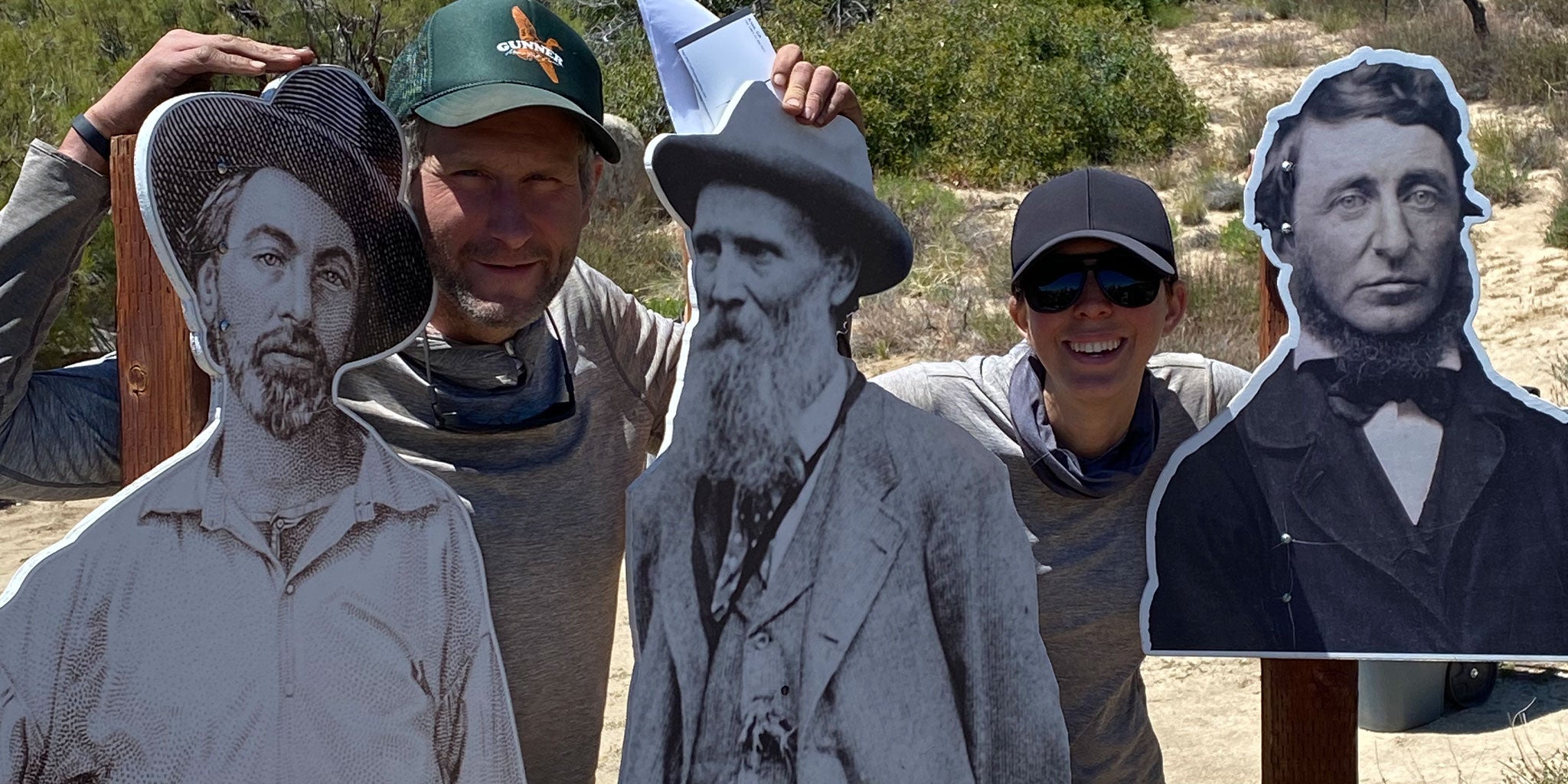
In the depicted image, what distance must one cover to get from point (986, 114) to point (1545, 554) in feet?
28.7

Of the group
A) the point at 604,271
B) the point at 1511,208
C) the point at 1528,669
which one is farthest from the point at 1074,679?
the point at 1511,208

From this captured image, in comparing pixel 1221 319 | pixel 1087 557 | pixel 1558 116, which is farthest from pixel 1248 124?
pixel 1087 557

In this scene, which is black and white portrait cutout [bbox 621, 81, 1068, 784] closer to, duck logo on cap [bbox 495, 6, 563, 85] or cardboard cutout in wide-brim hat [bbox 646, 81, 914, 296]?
cardboard cutout in wide-brim hat [bbox 646, 81, 914, 296]

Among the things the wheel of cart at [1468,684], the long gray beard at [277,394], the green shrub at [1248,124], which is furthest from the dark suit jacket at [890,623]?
the green shrub at [1248,124]

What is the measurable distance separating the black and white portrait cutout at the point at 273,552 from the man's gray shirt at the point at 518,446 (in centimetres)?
11

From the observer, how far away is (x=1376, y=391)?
2.16 meters

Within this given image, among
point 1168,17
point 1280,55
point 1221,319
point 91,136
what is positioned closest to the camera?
point 91,136

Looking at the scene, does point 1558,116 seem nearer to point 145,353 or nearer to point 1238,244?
point 1238,244

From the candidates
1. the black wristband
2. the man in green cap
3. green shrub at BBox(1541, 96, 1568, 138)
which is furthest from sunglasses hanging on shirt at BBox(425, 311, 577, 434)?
green shrub at BBox(1541, 96, 1568, 138)

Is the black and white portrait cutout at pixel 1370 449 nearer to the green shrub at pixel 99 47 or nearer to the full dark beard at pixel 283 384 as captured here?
the full dark beard at pixel 283 384

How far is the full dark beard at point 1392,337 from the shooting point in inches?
84.1

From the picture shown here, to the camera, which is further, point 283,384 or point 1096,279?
point 1096,279

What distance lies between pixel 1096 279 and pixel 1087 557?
428 millimetres

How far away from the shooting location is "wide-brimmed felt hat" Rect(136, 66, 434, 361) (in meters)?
1.70
